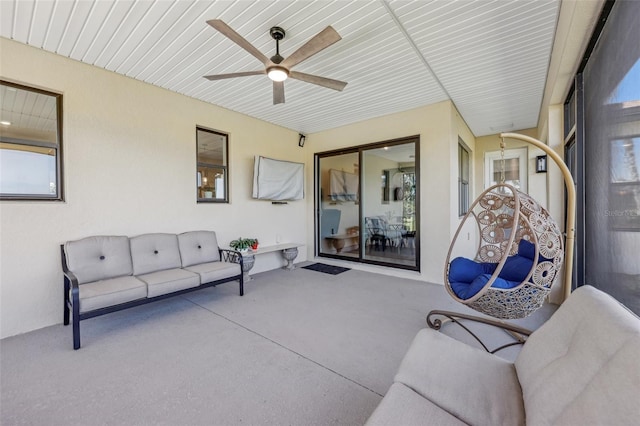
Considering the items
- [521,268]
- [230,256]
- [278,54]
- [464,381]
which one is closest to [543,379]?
[464,381]

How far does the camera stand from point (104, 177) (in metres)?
3.22

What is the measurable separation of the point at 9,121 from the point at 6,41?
0.76m

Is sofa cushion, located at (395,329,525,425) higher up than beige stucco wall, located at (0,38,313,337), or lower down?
lower down

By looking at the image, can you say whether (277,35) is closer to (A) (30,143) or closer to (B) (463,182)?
(A) (30,143)

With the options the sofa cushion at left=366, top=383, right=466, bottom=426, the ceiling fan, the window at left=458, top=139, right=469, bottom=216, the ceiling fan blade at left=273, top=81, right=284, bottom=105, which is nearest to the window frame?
the window at left=458, top=139, right=469, bottom=216

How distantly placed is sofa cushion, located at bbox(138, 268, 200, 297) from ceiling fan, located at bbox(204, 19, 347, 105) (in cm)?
222

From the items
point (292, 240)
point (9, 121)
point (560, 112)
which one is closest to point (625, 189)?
point (560, 112)

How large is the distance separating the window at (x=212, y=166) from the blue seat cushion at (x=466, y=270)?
3.57m

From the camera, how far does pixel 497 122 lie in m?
5.29

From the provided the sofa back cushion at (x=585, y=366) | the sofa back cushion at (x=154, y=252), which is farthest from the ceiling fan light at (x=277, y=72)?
the sofa back cushion at (x=585, y=366)

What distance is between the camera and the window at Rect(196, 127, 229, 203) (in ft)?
14.0

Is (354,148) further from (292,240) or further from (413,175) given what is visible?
(292,240)

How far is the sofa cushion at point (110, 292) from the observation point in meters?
2.40

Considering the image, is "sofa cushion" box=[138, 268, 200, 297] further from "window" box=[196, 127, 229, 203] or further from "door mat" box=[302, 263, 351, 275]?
"door mat" box=[302, 263, 351, 275]
